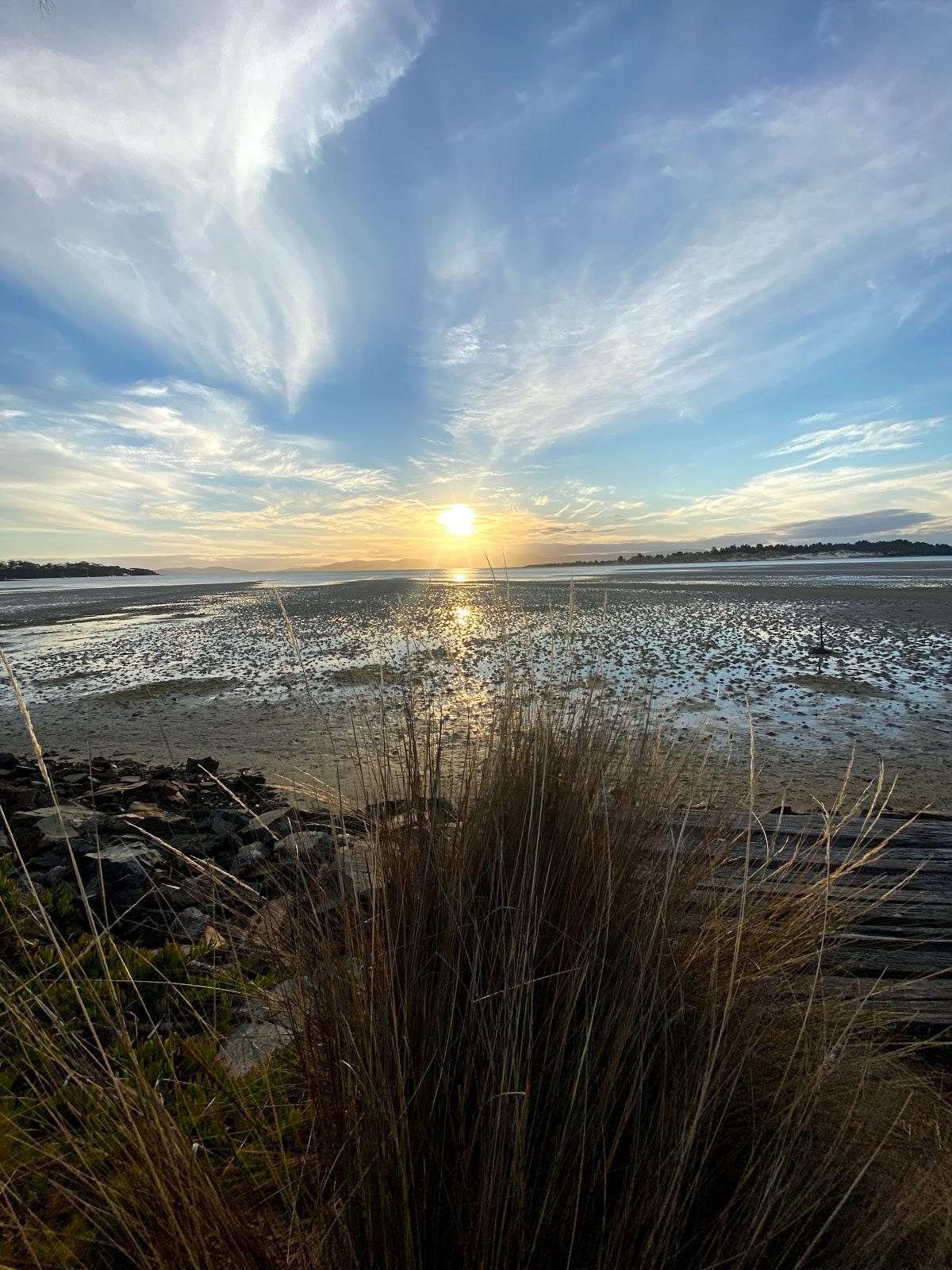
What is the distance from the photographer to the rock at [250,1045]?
223 centimetres

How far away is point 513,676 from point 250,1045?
8.97 ft

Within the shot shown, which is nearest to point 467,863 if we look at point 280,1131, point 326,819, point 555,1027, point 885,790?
point 555,1027

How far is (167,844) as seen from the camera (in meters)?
2.83

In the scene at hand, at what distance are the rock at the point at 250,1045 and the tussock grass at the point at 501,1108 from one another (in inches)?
4.9

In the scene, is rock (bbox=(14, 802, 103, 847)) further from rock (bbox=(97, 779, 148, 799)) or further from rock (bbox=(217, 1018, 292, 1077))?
rock (bbox=(217, 1018, 292, 1077))

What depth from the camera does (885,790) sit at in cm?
607

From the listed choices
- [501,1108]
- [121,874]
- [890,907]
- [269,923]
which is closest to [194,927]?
[121,874]

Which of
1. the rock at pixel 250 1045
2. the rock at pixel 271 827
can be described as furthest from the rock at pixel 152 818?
the rock at pixel 250 1045

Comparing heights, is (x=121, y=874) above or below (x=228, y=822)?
above

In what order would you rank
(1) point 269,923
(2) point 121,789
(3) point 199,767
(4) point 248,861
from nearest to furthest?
(1) point 269,923
(4) point 248,861
(2) point 121,789
(3) point 199,767

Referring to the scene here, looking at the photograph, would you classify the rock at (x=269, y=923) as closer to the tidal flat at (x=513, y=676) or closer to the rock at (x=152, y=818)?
the tidal flat at (x=513, y=676)

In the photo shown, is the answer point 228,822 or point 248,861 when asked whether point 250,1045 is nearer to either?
point 248,861

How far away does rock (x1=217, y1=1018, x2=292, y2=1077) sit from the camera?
2230mm

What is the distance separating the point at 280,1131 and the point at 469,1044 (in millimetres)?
600
